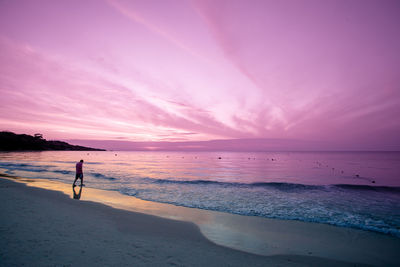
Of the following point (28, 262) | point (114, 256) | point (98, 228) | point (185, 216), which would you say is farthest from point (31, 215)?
point (185, 216)

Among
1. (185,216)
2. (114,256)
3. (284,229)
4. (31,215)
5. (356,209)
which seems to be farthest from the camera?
(356,209)

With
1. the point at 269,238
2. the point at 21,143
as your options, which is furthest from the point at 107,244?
the point at 21,143

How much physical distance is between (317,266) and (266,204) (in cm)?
976

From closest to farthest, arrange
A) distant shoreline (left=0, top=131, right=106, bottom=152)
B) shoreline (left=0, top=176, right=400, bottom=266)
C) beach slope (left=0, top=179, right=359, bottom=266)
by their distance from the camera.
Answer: beach slope (left=0, top=179, right=359, bottom=266), shoreline (left=0, top=176, right=400, bottom=266), distant shoreline (left=0, top=131, right=106, bottom=152)

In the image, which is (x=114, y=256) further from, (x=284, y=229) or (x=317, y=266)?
(x=284, y=229)

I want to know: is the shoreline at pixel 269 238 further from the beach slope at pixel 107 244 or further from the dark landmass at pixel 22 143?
the dark landmass at pixel 22 143

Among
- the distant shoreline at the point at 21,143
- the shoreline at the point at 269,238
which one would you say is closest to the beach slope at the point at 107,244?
the shoreline at the point at 269,238

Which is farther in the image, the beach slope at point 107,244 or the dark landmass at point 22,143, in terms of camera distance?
the dark landmass at point 22,143

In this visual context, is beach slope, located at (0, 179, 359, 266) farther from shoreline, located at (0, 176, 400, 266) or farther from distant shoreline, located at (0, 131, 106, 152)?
distant shoreline, located at (0, 131, 106, 152)

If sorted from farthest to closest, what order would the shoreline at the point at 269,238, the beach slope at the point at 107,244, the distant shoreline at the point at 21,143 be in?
1. the distant shoreline at the point at 21,143
2. the shoreline at the point at 269,238
3. the beach slope at the point at 107,244

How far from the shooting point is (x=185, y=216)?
39.9 feet

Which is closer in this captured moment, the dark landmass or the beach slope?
the beach slope

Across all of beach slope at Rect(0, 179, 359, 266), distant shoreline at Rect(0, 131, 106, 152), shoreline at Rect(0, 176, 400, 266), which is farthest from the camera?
distant shoreline at Rect(0, 131, 106, 152)

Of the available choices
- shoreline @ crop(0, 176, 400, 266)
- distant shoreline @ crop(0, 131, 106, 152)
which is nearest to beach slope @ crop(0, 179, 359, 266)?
shoreline @ crop(0, 176, 400, 266)
